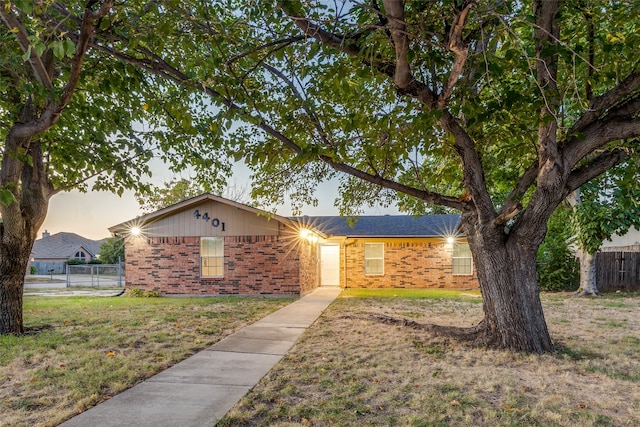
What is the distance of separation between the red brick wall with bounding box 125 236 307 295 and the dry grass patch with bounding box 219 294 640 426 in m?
6.18

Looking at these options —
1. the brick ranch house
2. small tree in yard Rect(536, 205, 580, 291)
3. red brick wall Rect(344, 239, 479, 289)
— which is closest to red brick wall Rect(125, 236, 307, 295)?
the brick ranch house

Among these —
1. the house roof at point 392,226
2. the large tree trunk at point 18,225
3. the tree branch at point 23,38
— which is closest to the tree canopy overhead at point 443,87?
the tree branch at point 23,38

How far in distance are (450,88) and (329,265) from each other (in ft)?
51.1

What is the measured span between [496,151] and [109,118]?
7670 millimetres

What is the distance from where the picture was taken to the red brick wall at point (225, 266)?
1379 cm

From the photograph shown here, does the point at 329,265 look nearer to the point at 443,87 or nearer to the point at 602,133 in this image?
the point at 602,133

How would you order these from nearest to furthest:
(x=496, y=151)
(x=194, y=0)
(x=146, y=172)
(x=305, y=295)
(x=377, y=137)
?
(x=194, y=0) < (x=377, y=137) < (x=496, y=151) < (x=146, y=172) < (x=305, y=295)

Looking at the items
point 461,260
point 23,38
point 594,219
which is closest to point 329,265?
point 461,260

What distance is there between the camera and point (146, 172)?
27.6ft

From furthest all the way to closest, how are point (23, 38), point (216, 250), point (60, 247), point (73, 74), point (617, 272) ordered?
point (60, 247) → point (617, 272) → point (216, 250) → point (73, 74) → point (23, 38)

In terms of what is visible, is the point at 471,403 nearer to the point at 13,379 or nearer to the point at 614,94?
the point at 614,94

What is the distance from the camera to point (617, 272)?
15.9 m

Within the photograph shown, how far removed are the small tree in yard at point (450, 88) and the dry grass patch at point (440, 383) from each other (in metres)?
0.92

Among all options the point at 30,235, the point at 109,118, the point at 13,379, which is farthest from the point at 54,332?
the point at 109,118
